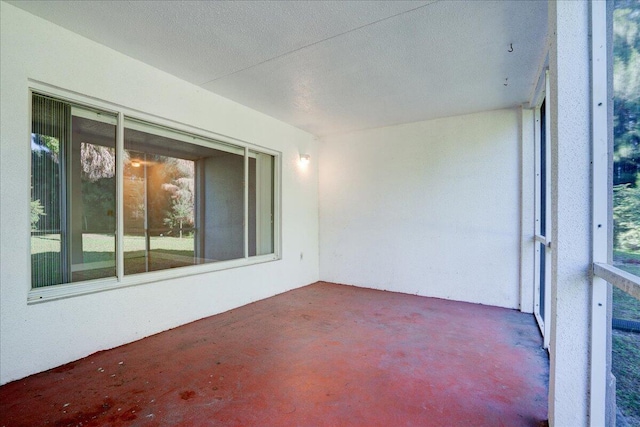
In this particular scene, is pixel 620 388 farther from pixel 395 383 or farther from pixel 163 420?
pixel 163 420

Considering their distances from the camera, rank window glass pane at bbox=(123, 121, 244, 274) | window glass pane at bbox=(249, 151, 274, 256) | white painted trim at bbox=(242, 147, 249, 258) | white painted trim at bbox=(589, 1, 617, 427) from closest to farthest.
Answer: white painted trim at bbox=(589, 1, 617, 427) → window glass pane at bbox=(123, 121, 244, 274) → white painted trim at bbox=(242, 147, 249, 258) → window glass pane at bbox=(249, 151, 274, 256)

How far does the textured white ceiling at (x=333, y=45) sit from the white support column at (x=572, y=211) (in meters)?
0.85

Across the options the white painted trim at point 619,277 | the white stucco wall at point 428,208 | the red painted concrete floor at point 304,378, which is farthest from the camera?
the white stucco wall at point 428,208

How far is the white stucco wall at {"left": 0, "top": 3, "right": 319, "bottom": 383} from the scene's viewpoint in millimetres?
2211

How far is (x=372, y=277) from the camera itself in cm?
520

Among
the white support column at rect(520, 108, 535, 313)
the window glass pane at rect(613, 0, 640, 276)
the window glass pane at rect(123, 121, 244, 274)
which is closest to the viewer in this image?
the window glass pane at rect(613, 0, 640, 276)

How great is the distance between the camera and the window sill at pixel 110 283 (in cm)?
240

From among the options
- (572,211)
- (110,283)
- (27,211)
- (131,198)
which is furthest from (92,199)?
(572,211)

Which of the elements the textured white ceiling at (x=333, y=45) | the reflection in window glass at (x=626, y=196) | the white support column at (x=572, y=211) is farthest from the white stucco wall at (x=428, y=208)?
the reflection in window glass at (x=626, y=196)

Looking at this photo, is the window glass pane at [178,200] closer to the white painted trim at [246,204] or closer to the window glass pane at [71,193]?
the white painted trim at [246,204]

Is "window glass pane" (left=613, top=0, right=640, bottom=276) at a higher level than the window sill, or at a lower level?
higher

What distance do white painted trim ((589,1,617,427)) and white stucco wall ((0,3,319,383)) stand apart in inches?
140

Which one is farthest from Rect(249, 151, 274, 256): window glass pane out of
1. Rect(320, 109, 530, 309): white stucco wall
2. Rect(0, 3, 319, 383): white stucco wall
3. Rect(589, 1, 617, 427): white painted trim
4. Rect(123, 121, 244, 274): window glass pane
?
Rect(589, 1, 617, 427): white painted trim

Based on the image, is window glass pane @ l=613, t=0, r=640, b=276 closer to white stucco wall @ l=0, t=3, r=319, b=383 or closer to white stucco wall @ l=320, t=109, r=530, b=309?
white stucco wall @ l=320, t=109, r=530, b=309
